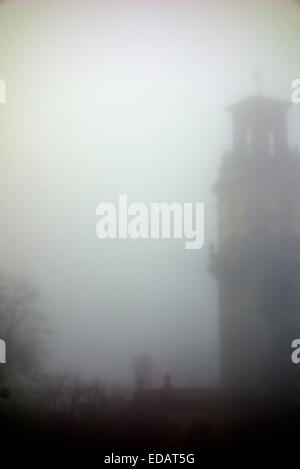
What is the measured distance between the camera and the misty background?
144 cm

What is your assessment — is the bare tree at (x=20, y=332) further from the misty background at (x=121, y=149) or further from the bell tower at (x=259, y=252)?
the bell tower at (x=259, y=252)

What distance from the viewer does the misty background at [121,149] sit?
1.44 meters

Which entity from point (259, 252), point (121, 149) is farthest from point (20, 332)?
point (259, 252)

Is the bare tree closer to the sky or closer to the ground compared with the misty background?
closer to the ground

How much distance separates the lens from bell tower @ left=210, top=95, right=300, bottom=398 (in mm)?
1439

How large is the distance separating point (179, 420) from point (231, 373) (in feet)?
0.64

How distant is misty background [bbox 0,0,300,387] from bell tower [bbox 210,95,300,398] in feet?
0.12

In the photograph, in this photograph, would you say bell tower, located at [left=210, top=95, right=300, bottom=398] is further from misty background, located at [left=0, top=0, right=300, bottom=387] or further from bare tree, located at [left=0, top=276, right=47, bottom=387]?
bare tree, located at [left=0, top=276, right=47, bottom=387]

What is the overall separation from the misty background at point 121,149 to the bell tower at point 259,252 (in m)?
0.04

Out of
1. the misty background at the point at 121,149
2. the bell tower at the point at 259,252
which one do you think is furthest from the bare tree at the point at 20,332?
the bell tower at the point at 259,252

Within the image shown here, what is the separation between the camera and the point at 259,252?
1.45 meters

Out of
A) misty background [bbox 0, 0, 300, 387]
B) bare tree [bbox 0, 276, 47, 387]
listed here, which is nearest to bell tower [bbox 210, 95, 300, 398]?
misty background [bbox 0, 0, 300, 387]
